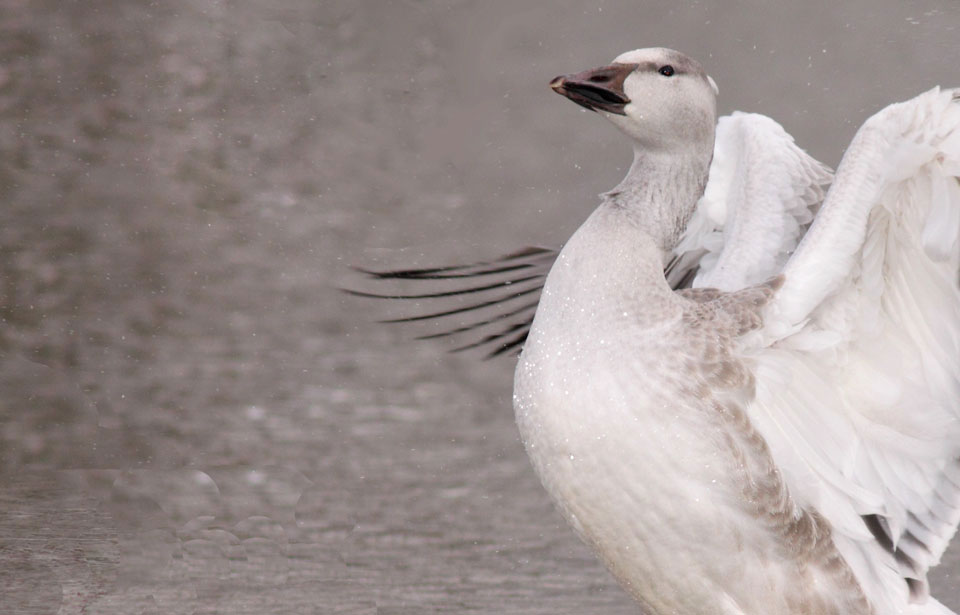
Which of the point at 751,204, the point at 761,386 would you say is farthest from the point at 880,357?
the point at 751,204

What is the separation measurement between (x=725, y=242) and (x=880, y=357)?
582 mm

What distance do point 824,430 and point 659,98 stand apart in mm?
614

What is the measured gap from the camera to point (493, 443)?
4254 mm

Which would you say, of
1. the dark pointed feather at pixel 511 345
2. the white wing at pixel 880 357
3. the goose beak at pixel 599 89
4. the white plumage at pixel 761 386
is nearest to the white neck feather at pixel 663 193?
the white plumage at pixel 761 386

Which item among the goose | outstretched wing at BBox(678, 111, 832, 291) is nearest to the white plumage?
the goose

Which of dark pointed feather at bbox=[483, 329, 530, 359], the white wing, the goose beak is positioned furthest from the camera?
dark pointed feather at bbox=[483, 329, 530, 359]

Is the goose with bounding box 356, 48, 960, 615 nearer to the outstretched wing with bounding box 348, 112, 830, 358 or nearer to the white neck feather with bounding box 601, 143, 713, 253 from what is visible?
the white neck feather with bounding box 601, 143, 713, 253

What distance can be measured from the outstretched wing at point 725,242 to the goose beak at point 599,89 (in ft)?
2.01

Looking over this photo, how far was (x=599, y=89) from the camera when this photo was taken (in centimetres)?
210

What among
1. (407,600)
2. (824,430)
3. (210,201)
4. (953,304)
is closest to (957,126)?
(953,304)

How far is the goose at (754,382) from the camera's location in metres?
2.00

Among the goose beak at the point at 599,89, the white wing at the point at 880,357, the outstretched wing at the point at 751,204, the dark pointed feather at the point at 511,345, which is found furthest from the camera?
the dark pointed feather at the point at 511,345

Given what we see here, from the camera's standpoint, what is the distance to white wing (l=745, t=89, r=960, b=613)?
1.98 m

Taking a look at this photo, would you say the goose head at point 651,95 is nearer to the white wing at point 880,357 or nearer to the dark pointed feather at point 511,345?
the white wing at point 880,357
